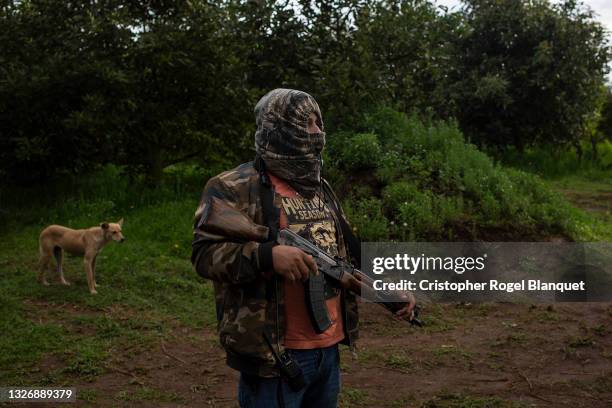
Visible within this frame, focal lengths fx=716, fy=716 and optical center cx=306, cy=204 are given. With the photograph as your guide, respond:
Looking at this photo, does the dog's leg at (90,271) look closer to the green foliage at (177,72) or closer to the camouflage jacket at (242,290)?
the green foliage at (177,72)

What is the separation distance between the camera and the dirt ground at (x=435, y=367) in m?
5.07

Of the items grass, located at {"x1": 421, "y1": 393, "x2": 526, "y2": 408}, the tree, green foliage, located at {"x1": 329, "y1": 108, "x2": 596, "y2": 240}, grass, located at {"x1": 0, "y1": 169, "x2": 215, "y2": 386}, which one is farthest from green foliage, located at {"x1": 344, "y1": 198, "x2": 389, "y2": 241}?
the tree

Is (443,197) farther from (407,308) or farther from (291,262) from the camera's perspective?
(291,262)

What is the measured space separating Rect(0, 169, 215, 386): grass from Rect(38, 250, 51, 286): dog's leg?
9 cm

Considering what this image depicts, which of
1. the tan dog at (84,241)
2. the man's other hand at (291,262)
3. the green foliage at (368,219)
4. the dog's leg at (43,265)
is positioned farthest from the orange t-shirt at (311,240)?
the green foliage at (368,219)

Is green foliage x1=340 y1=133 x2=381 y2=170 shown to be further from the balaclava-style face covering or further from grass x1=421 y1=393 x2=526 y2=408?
the balaclava-style face covering

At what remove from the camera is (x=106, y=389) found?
5223 mm

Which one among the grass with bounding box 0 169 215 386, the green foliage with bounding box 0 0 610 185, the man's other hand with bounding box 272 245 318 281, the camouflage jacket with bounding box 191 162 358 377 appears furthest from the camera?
the green foliage with bounding box 0 0 610 185

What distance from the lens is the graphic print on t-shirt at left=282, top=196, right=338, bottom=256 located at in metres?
2.73

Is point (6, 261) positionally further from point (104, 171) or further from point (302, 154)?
point (302, 154)

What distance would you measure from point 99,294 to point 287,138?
17.0 ft

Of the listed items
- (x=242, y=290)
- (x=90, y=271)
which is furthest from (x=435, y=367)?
(x=90, y=271)

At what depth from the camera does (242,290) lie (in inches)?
104

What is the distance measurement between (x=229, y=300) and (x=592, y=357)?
A: 441 centimetres
